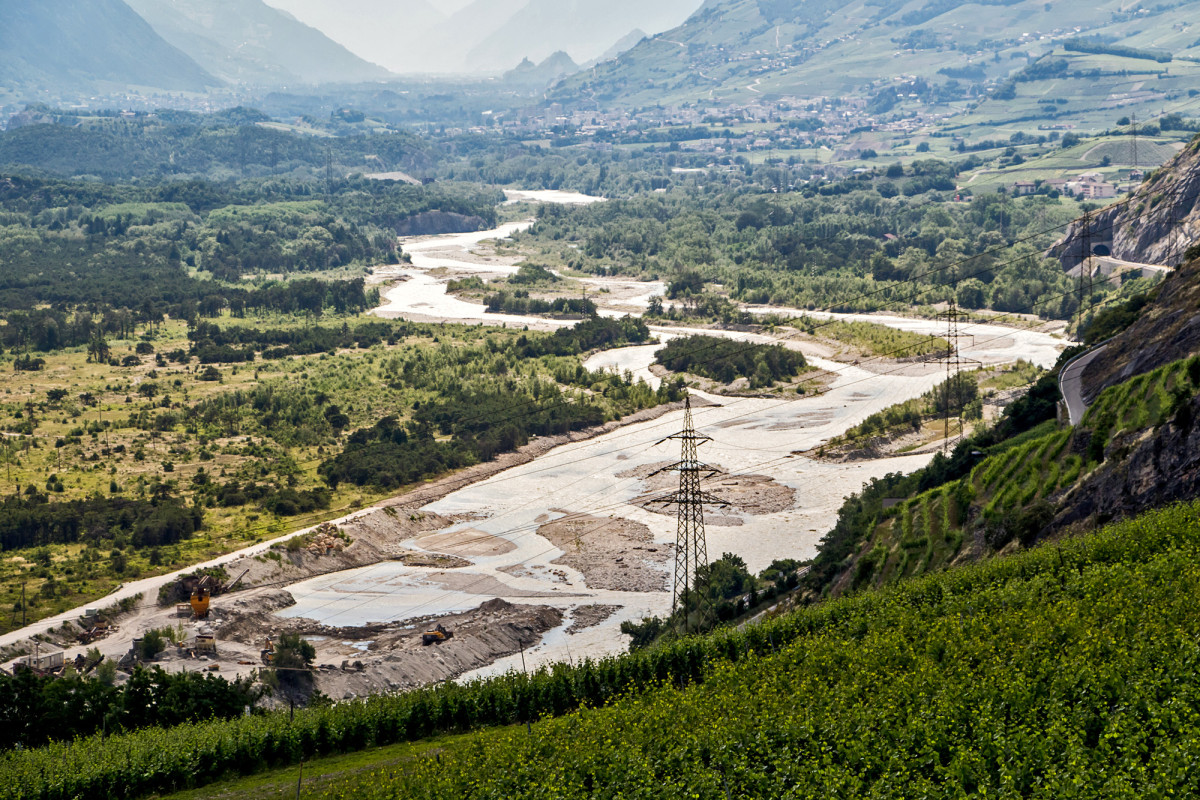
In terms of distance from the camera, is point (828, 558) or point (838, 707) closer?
point (838, 707)

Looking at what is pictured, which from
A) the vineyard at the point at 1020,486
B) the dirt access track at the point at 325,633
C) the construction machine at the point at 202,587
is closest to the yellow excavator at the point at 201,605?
the construction machine at the point at 202,587

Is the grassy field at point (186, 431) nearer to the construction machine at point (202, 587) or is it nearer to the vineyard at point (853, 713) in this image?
the construction machine at point (202, 587)

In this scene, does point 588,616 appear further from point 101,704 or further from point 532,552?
point 101,704

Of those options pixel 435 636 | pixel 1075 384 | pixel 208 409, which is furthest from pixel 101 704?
pixel 208 409

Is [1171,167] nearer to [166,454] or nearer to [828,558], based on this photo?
[828,558]

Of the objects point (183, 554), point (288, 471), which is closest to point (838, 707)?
point (183, 554)

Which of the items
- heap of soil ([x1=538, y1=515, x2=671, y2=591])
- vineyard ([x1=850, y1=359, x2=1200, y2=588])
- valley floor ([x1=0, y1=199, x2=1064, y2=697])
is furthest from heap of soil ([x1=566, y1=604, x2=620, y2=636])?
vineyard ([x1=850, y1=359, x2=1200, y2=588])
